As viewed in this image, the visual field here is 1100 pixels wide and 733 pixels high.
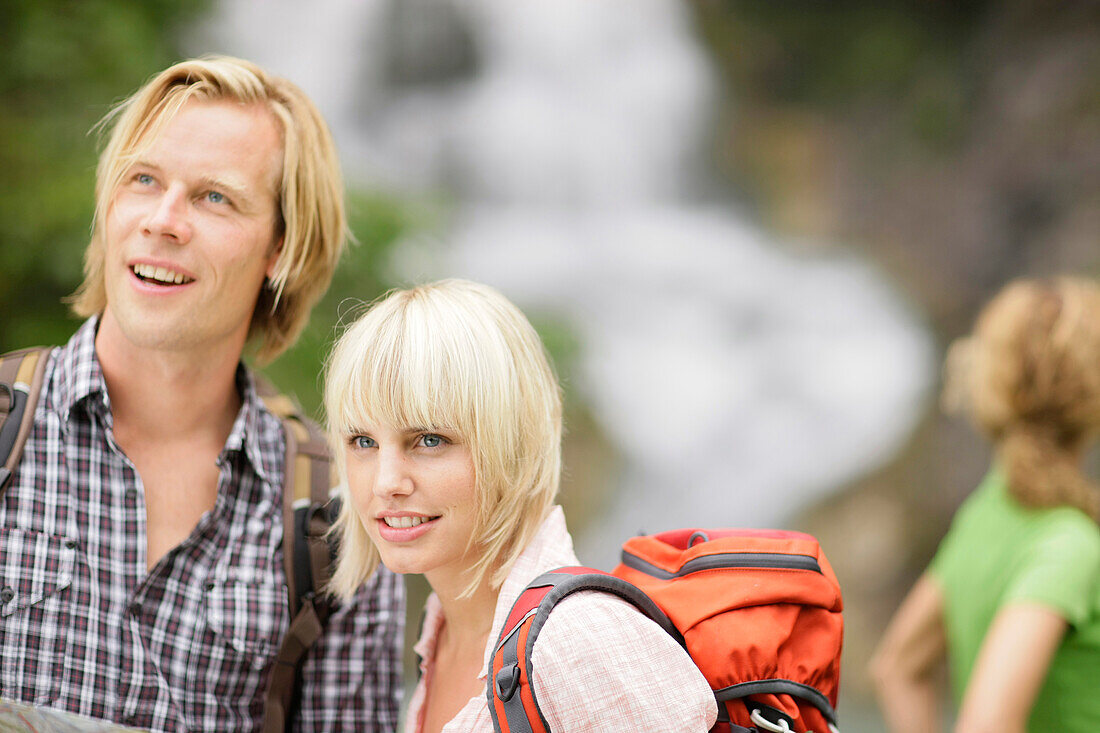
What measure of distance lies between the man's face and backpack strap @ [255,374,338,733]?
241 millimetres

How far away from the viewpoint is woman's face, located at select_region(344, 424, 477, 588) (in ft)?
3.77

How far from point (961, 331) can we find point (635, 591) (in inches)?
272

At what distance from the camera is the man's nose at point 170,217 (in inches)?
54.9

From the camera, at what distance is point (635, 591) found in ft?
3.44

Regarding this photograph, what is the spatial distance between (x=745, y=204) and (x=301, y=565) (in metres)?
6.80

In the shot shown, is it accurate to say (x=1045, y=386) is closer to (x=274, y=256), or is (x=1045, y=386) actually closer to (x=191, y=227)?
(x=274, y=256)

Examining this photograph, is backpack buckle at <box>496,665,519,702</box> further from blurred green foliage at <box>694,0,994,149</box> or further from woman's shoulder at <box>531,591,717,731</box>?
blurred green foliage at <box>694,0,994,149</box>

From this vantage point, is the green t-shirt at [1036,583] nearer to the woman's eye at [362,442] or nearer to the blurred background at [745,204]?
the woman's eye at [362,442]

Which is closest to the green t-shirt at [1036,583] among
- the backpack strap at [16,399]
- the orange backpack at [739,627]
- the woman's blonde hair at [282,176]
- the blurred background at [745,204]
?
the orange backpack at [739,627]

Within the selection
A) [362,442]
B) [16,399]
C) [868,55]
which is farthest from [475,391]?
[868,55]

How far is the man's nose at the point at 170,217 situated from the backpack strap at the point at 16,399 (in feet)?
0.87

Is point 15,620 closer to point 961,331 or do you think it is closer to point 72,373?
point 72,373

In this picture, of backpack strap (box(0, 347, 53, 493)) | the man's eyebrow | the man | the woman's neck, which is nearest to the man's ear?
the man

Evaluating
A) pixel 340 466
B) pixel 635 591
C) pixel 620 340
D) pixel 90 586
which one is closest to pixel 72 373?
pixel 90 586
